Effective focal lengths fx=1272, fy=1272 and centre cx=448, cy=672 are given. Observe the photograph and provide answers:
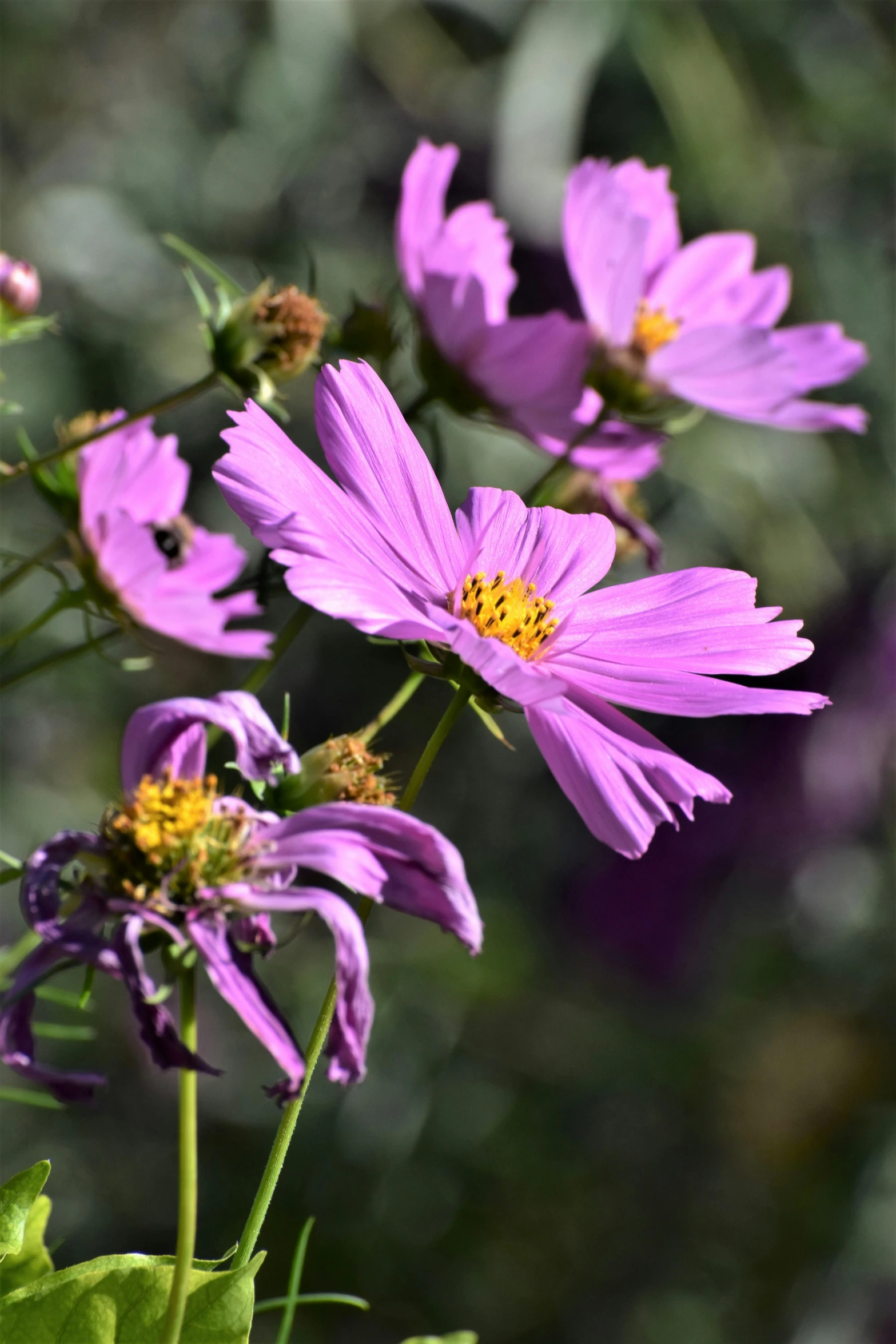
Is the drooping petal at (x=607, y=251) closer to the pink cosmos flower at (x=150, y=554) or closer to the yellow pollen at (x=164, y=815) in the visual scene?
the pink cosmos flower at (x=150, y=554)

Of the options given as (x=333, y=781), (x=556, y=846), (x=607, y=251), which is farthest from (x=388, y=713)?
(x=556, y=846)

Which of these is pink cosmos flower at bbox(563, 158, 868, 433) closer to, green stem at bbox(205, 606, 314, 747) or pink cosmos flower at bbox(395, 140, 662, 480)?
pink cosmos flower at bbox(395, 140, 662, 480)

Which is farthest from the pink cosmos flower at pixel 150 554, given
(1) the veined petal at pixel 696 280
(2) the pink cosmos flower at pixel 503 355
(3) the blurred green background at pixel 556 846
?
(3) the blurred green background at pixel 556 846

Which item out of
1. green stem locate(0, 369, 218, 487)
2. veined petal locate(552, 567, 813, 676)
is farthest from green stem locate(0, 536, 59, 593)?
veined petal locate(552, 567, 813, 676)

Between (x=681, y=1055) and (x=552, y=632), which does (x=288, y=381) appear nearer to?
(x=552, y=632)

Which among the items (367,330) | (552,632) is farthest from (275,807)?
(367,330)

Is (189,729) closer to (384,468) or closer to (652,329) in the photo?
(384,468)

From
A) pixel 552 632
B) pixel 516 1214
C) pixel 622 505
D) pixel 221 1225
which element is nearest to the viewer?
pixel 552 632
